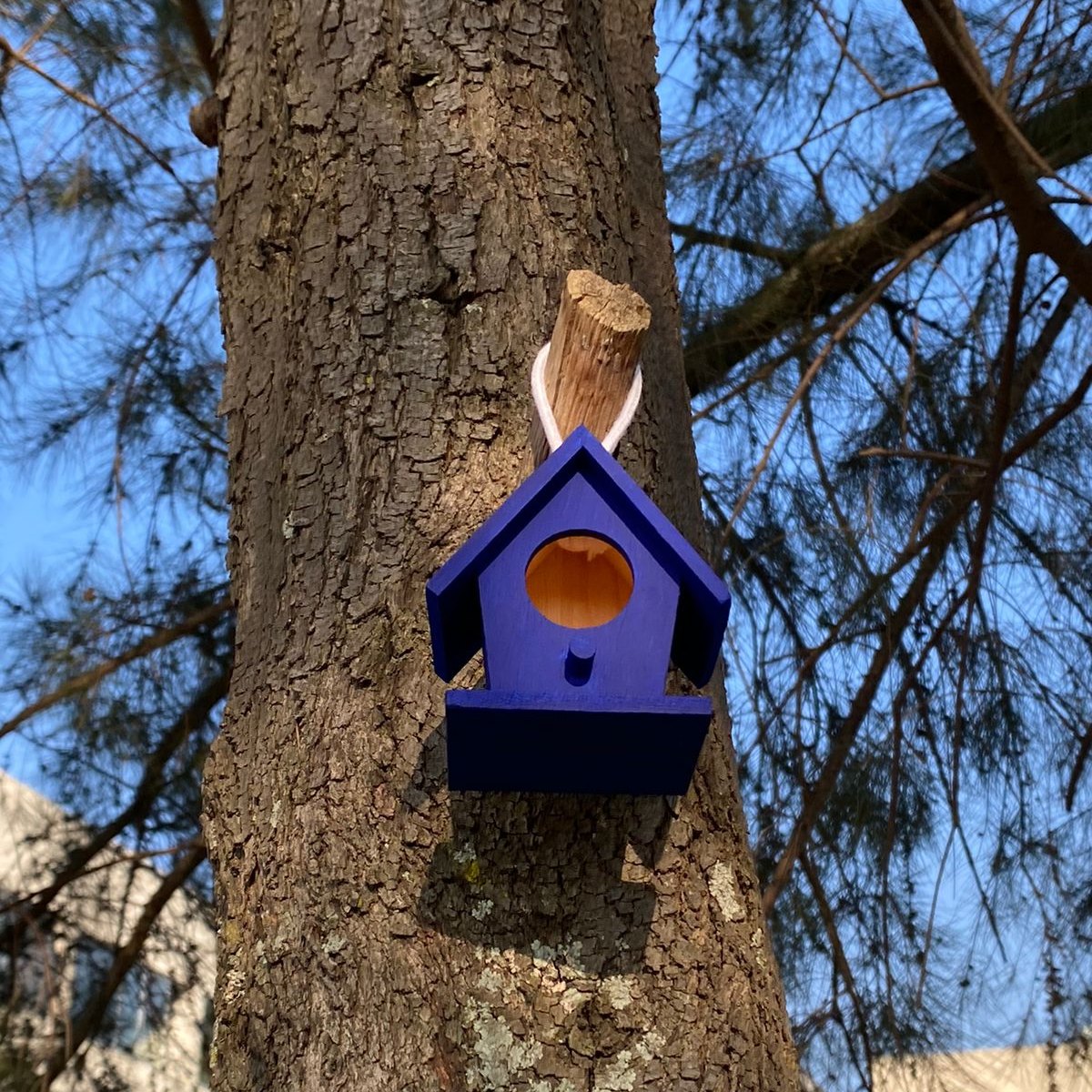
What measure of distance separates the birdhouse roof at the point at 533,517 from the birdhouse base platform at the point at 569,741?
0.08 meters

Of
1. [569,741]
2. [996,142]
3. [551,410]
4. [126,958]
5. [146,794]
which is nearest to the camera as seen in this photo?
[569,741]

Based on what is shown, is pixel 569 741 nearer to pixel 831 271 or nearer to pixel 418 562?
pixel 418 562

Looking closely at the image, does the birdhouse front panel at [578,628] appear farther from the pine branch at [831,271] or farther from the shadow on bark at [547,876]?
the pine branch at [831,271]

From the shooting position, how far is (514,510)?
814mm

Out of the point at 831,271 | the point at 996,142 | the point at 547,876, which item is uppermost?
the point at 831,271

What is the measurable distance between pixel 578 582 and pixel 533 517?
0.09 meters

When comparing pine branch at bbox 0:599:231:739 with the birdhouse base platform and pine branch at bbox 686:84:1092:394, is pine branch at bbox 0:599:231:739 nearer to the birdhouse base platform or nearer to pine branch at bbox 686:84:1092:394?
pine branch at bbox 686:84:1092:394

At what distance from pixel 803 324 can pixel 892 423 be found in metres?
0.23

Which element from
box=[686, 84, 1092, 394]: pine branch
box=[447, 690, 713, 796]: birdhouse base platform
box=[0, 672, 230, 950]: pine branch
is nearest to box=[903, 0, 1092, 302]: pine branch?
box=[686, 84, 1092, 394]: pine branch

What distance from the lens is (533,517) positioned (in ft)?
2.71

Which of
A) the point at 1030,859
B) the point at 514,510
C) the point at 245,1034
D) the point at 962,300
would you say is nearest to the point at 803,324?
the point at 962,300

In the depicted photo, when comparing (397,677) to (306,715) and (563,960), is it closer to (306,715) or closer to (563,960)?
(306,715)

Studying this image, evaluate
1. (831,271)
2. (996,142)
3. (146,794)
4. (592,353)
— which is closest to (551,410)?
(592,353)

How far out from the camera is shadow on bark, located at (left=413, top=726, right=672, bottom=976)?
30.5 inches
